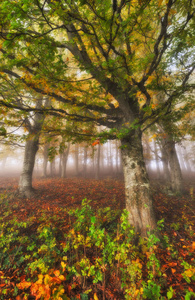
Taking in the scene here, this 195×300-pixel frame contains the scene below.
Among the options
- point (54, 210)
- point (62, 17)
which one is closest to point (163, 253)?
point (54, 210)

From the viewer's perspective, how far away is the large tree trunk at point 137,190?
3598 mm

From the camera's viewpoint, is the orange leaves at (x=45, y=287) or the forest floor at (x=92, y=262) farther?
the forest floor at (x=92, y=262)

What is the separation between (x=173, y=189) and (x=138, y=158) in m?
6.50

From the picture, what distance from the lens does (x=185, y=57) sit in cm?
444

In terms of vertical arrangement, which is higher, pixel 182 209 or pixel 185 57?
pixel 185 57

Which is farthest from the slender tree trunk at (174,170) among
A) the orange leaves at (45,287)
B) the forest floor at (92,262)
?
the orange leaves at (45,287)

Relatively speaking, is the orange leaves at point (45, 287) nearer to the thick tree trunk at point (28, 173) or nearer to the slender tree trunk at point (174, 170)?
the thick tree trunk at point (28, 173)

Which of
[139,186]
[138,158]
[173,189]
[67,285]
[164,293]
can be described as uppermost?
[138,158]

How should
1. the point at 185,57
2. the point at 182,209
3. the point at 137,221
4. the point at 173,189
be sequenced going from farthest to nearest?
the point at 173,189 < the point at 182,209 < the point at 185,57 < the point at 137,221

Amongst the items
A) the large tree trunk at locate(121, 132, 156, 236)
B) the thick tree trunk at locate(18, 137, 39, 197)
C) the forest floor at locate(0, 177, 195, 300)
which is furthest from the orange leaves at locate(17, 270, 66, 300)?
the thick tree trunk at locate(18, 137, 39, 197)

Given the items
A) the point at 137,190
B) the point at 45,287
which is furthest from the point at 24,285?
the point at 137,190

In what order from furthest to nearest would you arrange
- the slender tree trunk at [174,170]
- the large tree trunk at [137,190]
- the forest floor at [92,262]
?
the slender tree trunk at [174,170] → the large tree trunk at [137,190] → the forest floor at [92,262]

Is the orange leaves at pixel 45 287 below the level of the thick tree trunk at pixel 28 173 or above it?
below

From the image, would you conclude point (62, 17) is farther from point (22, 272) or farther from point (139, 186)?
point (22, 272)
